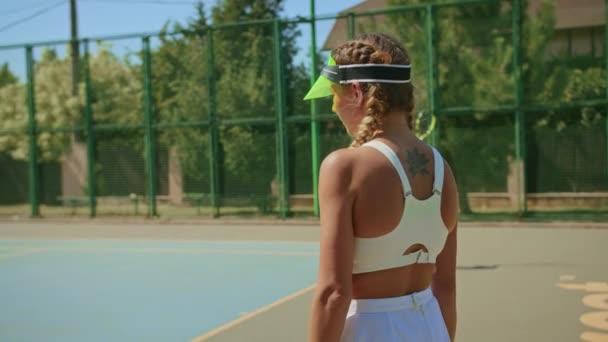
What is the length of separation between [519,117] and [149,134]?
8763mm

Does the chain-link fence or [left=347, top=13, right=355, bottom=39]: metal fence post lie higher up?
[left=347, top=13, right=355, bottom=39]: metal fence post

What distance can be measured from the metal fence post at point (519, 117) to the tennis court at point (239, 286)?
0.77 meters

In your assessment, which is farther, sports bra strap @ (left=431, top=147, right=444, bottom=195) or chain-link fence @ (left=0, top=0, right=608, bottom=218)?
chain-link fence @ (left=0, top=0, right=608, bottom=218)

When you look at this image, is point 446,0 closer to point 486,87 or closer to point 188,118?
point 486,87

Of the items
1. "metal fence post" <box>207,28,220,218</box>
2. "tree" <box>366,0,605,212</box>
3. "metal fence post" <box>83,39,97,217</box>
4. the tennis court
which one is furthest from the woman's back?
"metal fence post" <box>83,39,97,217</box>

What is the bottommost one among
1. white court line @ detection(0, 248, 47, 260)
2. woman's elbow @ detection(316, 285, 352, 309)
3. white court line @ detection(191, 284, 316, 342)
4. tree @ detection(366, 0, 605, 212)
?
white court line @ detection(0, 248, 47, 260)

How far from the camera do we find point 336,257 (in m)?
1.71

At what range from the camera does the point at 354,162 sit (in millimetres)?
1728

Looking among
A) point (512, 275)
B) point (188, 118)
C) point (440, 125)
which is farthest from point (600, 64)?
point (188, 118)

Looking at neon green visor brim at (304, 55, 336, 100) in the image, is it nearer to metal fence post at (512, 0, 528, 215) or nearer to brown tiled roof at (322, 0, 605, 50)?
brown tiled roof at (322, 0, 605, 50)

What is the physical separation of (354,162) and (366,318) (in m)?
0.40

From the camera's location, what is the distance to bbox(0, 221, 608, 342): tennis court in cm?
603

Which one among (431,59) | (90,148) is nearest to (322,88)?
(431,59)

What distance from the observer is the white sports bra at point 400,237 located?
1.77 m
